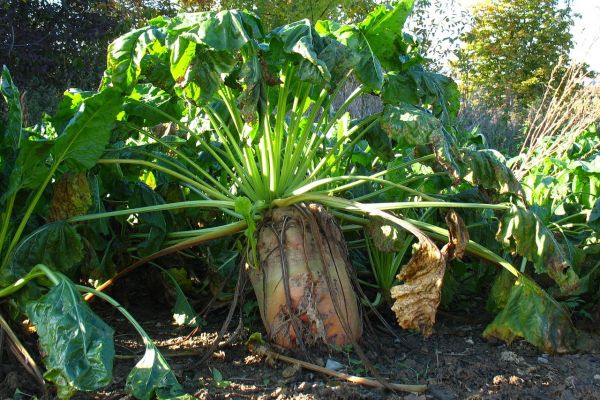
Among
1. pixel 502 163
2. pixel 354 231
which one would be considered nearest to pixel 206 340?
pixel 354 231

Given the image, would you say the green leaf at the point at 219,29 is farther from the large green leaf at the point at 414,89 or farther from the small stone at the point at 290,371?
the small stone at the point at 290,371

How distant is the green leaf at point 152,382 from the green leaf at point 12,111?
3.89 ft

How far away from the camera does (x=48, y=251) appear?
292cm

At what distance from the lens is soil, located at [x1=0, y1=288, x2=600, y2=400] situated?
263 centimetres

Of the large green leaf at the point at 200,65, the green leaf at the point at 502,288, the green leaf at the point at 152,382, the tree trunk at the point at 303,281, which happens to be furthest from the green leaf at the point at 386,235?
the green leaf at the point at 152,382

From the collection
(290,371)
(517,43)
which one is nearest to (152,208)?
(290,371)

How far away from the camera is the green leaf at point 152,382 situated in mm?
2385

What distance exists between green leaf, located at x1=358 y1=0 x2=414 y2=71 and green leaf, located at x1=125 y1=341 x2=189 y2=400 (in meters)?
1.80

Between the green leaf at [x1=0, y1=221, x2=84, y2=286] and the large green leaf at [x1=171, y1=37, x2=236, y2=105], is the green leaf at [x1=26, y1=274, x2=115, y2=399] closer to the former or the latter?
the green leaf at [x1=0, y1=221, x2=84, y2=286]

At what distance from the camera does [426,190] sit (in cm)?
399

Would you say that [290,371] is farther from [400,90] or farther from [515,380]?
[400,90]

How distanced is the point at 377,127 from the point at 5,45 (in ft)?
25.3

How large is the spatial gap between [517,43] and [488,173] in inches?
720

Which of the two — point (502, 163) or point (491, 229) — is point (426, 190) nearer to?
point (491, 229)
